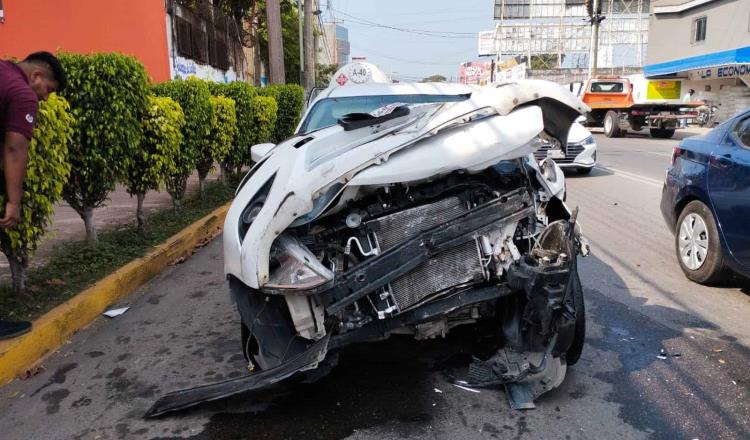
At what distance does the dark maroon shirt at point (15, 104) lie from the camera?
3.63 metres

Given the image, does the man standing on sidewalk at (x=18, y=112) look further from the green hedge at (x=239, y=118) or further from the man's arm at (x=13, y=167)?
the green hedge at (x=239, y=118)

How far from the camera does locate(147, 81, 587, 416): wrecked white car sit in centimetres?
312

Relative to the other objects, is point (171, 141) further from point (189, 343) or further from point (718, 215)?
point (718, 215)

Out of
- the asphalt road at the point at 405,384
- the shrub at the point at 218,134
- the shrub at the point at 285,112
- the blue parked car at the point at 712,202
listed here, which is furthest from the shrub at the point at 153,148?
the shrub at the point at 285,112

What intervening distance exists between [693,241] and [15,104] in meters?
5.51

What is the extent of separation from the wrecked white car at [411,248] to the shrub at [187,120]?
447 centimetres

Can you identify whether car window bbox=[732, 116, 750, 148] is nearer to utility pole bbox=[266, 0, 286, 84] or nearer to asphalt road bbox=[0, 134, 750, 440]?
asphalt road bbox=[0, 134, 750, 440]

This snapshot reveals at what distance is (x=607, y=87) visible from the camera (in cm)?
2473

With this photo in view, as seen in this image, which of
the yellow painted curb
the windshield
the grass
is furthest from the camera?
the windshield

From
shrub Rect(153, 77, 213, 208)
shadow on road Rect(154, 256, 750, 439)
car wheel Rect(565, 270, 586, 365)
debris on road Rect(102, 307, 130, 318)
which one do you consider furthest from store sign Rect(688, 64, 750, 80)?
debris on road Rect(102, 307, 130, 318)

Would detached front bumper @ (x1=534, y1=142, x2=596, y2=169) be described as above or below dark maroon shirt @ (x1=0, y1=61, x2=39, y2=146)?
below

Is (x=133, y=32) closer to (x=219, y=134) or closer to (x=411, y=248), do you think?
(x=219, y=134)

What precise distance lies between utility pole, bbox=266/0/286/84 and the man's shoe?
43.2 ft

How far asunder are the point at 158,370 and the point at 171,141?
3.46 meters
